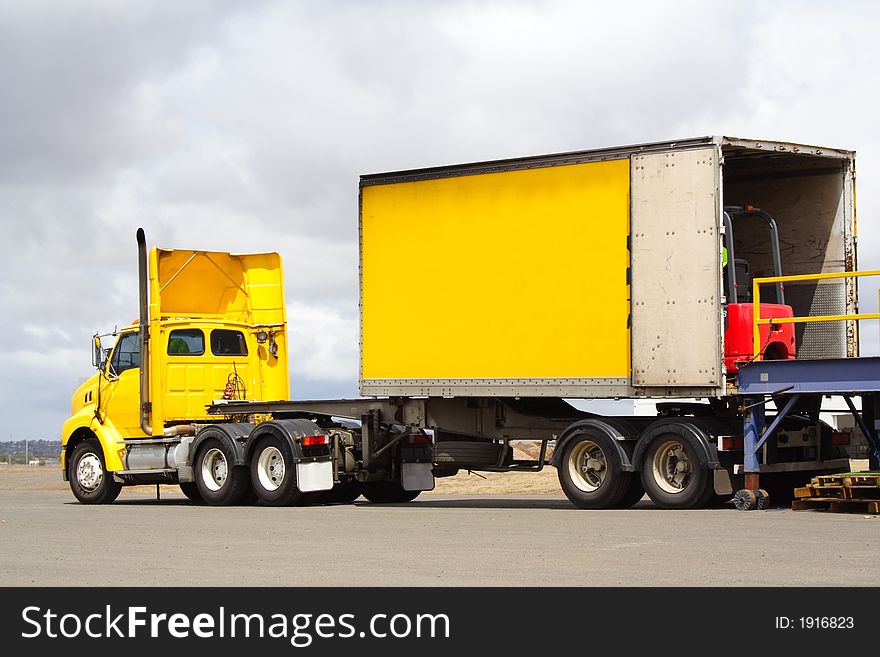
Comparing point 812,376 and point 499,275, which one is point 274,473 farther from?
point 812,376

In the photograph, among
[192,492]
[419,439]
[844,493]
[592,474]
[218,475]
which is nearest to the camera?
[844,493]

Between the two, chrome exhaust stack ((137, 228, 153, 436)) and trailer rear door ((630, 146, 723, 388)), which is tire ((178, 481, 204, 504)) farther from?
trailer rear door ((630, 146, 723, 388))

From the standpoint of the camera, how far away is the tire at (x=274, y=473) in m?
22.6

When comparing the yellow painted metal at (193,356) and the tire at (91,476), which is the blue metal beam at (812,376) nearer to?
the yellow painted metal at (193,356)

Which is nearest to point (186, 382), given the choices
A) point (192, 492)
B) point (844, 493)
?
point (192, 492)

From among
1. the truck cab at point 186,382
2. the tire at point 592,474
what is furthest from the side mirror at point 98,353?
the tire at point 592,474

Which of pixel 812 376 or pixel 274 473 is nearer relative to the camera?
pixel 812 376

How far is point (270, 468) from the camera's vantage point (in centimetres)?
2316

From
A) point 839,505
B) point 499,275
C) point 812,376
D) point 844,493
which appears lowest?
point 839,505

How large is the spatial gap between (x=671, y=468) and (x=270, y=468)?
6.73 metres

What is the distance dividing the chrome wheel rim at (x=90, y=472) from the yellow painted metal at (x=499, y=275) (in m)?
6.13

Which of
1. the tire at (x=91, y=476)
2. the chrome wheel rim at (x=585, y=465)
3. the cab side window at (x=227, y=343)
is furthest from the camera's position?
the tire at (x=91, y=476)

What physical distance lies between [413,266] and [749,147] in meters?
5.27

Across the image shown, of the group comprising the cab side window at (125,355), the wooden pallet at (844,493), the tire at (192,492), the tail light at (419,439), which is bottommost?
the tire at (192,492)
